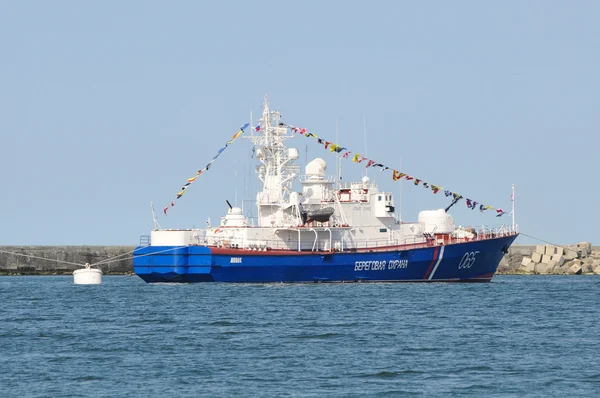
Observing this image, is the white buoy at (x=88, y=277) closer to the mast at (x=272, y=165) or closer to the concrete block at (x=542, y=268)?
the mast at (x=272, y=165)

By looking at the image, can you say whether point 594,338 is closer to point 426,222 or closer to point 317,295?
point 317,295

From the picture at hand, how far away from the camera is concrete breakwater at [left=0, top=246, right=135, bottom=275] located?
7125 cm

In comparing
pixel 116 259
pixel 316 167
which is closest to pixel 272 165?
pixel 316 167

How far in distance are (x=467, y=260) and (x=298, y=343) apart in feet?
86.7

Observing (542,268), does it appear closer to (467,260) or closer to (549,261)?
(549,261)

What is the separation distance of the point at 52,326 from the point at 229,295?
12274 mm

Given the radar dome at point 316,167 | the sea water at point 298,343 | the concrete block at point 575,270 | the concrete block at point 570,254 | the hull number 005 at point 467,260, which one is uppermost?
the radar dome at point 316,167

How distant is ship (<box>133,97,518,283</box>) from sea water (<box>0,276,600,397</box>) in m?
3.66

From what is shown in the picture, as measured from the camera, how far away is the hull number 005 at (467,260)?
54938 mm

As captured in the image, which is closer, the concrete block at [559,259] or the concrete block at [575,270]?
the concrete block at [575,270]

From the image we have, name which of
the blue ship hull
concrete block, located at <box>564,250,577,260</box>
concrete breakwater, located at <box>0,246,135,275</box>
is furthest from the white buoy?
concrete block, located at <box>564,250,577,260</box>

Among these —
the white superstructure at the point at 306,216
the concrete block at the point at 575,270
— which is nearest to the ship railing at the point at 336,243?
the white superstructure at the point at 306,216

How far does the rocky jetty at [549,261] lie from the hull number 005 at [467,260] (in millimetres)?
18577

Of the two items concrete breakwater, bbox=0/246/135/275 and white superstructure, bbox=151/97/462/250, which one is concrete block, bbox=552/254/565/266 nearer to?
white superstructure, bbox=151/97/462/250
